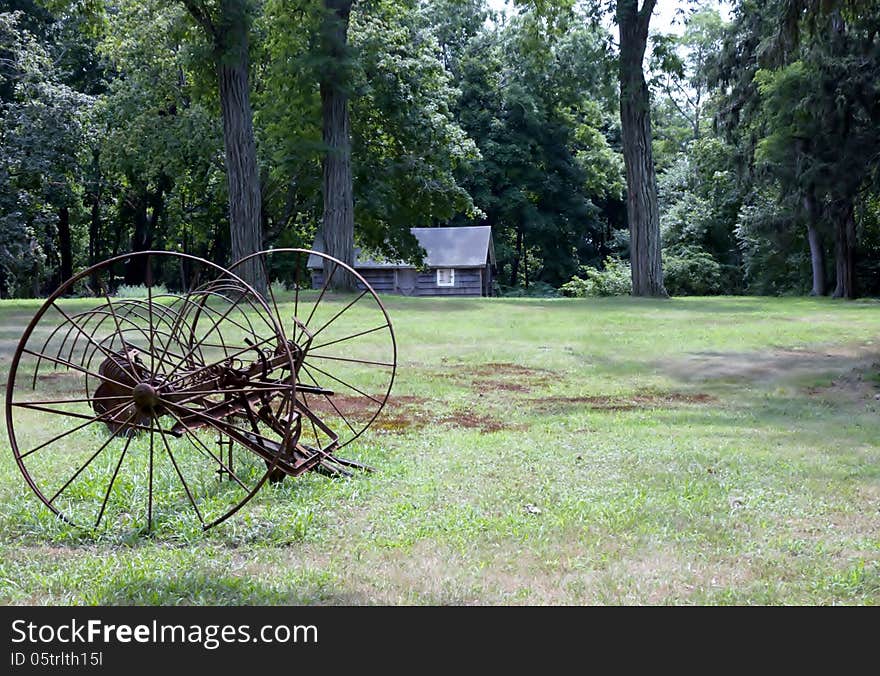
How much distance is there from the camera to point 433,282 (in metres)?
47.9

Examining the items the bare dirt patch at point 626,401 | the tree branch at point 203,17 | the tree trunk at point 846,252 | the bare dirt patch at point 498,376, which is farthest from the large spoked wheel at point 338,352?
the tree trunk at point 846,252

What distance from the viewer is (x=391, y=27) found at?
32344 millimetres

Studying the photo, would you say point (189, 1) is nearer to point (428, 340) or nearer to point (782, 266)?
point (428, 340)

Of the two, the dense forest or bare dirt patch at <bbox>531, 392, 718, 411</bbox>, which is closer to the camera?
bare dirt patch at <bbox>531, 392, 718, 411</bbox>

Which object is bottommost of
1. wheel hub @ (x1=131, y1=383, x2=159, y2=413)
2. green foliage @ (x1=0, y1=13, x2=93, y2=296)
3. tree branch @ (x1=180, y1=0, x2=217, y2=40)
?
wheel hub @ (x1=131, y1=383, x2=159, y2=413)

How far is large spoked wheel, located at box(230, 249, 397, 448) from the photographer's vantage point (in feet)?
25.7

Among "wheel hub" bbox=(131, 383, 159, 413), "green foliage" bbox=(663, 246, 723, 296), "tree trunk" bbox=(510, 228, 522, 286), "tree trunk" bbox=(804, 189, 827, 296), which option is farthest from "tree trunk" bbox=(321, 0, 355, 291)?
"tree trunk" bbox=(510, 228, 522, 286)

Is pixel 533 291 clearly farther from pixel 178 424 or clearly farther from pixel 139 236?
pixel 178 424

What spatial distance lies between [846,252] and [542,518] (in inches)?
1158

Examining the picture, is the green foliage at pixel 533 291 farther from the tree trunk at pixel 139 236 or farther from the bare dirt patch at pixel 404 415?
the bare dirt patch at pixel 404 415

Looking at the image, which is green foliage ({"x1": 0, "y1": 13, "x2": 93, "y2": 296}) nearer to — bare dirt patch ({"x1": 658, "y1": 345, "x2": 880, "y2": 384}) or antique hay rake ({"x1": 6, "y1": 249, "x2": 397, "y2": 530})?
antique hay rake ({"x1": 6, "y1": 249, "x2": 397, "y2": 530})

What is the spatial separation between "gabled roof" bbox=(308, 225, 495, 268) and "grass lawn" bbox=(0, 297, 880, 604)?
109 ft

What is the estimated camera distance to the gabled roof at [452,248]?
46.5 m

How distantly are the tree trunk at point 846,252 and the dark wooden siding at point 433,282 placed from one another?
18341 millimetres
